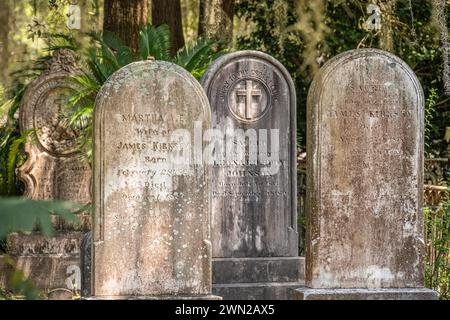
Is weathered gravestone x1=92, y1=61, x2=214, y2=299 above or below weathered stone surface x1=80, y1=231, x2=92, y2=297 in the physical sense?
above

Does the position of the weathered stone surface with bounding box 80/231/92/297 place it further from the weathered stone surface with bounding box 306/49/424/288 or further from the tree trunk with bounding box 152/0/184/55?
the tree trunk with bounding box 152/0/184/55

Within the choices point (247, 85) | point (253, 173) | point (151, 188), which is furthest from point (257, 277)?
point (151, 188)

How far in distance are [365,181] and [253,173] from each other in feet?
6.77

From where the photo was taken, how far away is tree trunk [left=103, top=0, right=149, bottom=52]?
14.8 metres

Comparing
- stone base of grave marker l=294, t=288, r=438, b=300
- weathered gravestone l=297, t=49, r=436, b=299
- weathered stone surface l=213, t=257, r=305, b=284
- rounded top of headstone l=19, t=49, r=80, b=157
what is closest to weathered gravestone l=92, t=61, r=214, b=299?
stone base of grave marker l=294, t=288, r=438, b=300

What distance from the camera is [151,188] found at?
7.88 meters

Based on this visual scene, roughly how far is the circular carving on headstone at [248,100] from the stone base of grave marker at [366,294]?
240 centimetres

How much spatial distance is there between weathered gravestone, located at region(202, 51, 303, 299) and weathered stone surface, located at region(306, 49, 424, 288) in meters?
1.76

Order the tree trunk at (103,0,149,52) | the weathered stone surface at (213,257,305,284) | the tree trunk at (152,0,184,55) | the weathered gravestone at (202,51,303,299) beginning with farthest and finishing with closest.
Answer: the tree trunk at (152,0,184,55) < the tree trunk at (103,0,149,52) < the weathered gravestone at (202,51,303,299) < the weathered stone surface at (213,257,305,284)

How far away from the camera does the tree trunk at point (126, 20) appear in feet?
48.6

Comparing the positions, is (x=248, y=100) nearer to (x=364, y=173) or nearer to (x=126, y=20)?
(x=364, y=173)

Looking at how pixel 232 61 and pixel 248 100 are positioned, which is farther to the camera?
pixel 232 61

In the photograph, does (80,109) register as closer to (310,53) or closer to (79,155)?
(79,155)

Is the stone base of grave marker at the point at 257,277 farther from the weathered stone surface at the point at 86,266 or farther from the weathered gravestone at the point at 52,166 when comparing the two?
the weathered gravestone at the point at 52,166
